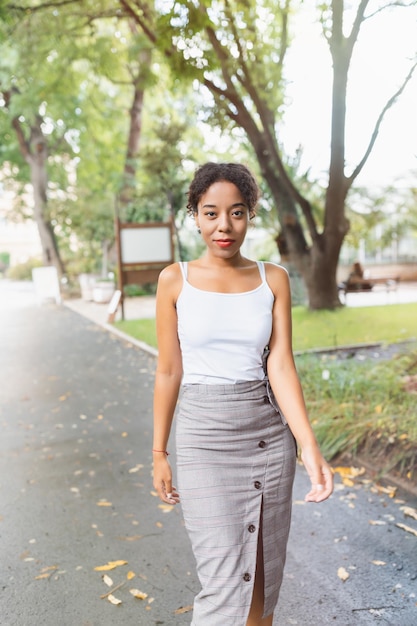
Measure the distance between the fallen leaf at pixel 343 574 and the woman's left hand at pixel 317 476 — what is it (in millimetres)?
1631

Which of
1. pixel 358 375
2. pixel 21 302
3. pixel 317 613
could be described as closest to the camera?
pixel 317 613

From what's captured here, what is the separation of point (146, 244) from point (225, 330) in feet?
46.4

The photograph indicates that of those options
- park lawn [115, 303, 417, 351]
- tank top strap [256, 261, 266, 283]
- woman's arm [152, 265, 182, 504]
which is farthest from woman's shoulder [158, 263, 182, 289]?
park lawn [115, 303, 417, 351]

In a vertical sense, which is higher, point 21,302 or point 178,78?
point 178,78

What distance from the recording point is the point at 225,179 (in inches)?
85.0

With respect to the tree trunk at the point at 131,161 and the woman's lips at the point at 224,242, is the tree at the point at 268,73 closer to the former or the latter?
the woman's lips at the point at 224,242

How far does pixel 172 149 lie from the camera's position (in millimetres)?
21547

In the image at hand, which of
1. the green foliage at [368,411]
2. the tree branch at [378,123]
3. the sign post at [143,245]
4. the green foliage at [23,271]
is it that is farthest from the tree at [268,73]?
the green foliage at [23,271]

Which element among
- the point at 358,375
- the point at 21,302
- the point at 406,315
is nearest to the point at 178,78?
the point at 358,375

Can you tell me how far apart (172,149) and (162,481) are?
20191 millimetres

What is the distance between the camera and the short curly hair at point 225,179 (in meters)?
2.16

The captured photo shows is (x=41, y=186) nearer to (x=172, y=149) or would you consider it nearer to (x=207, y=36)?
(x=172, y=149)

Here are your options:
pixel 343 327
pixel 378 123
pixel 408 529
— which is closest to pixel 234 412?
pixel 408 529

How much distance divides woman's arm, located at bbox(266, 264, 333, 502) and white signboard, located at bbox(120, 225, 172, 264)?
45.5 ft
